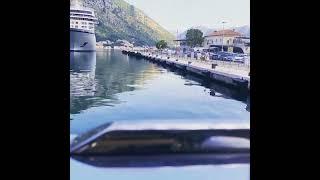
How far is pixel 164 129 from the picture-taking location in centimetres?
347

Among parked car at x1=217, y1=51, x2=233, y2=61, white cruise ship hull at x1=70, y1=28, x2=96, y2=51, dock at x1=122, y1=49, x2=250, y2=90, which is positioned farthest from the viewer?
white cruise ship hull at x1=70, y1=28, x2=96, y2=51

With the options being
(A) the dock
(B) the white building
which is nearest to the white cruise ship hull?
(A) the dock

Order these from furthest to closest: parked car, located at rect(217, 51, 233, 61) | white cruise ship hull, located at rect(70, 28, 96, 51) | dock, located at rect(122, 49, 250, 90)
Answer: white cruise ship hull, located at rect(70, 28, 96, 51), parked car, located at rect(217, 51, 233, 61), dock, located at rect(122, 49, 250, 90)

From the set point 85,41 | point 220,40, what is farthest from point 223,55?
point 85,41

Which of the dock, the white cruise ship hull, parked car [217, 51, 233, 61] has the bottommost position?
the dock

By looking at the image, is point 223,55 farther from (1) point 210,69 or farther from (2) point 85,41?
(2) point 85,41

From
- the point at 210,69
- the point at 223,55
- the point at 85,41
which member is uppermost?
the point at 85,41

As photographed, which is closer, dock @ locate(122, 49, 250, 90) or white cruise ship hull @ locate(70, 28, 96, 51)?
dock @ locate(122, 49, 250, 90)

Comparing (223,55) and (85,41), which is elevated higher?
(85,41)

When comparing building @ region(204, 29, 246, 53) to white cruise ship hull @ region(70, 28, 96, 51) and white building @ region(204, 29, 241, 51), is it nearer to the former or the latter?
white building @ region(204, 29, 241, 51)

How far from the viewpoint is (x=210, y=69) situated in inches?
481

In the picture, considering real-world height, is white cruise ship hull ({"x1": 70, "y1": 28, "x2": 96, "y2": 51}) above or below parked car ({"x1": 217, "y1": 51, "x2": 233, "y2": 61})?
above

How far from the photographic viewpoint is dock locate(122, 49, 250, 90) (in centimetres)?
973
